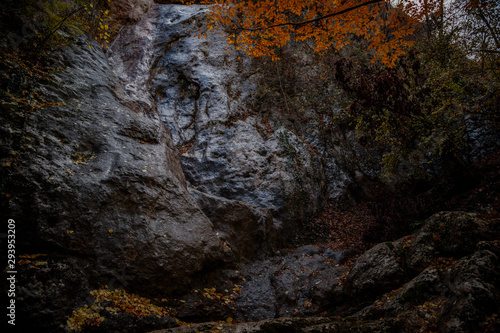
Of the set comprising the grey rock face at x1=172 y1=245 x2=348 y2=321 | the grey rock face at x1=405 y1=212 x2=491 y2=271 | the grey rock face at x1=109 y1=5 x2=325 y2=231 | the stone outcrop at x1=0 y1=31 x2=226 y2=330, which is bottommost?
the grey rock face at x1=172 y1=245 x2=348 y2=321

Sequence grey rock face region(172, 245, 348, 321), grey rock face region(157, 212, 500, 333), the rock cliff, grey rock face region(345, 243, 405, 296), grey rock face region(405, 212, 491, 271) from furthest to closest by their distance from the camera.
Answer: grey rock face region(172, 245, 348, 321)
grey rock face region(345, 243, 405, 296)
grey rock face region(405, 212, 491, 271)
the rock cliff
grey rock face region(157, 212, 500, 333)

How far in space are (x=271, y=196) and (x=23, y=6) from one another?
8.88 metres

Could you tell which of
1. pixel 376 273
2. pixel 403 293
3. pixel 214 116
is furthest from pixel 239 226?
pixel 214 116

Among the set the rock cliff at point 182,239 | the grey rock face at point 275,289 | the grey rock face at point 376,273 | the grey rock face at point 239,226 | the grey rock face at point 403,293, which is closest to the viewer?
the grey rock face at point 403,293

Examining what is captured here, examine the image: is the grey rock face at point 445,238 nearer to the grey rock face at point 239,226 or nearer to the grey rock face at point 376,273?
the grey rock face at point 376,273

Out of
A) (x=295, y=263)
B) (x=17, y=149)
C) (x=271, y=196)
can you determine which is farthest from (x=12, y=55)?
(x=295, y=263)

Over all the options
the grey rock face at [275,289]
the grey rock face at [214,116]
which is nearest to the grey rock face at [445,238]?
the grey rock face at [275,289]

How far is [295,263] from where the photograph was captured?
7.57 metres

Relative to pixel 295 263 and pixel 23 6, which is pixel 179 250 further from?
pixel 23 6

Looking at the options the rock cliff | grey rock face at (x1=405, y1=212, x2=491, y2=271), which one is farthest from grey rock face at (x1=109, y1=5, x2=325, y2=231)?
grey rock face at (x1=405, y1=212, x2=491, y2=271)

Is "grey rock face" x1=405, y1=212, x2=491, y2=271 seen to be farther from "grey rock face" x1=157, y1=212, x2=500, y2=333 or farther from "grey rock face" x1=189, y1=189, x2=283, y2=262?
"grey rock face" x1=189, y1=189, x2=283, y2=262

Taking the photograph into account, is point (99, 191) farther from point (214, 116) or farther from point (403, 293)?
point (214, 116)

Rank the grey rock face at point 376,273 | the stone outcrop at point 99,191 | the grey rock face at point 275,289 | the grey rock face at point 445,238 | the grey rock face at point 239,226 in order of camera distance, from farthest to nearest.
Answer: the grey rock face at point 239,226 → the grey rock face at point 275,289 → the grey rock face at point 376,273 → the stone outcrop at point 99,191 → the grey rock face at point 445,238

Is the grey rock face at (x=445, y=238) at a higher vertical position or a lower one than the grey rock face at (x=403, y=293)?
higher
